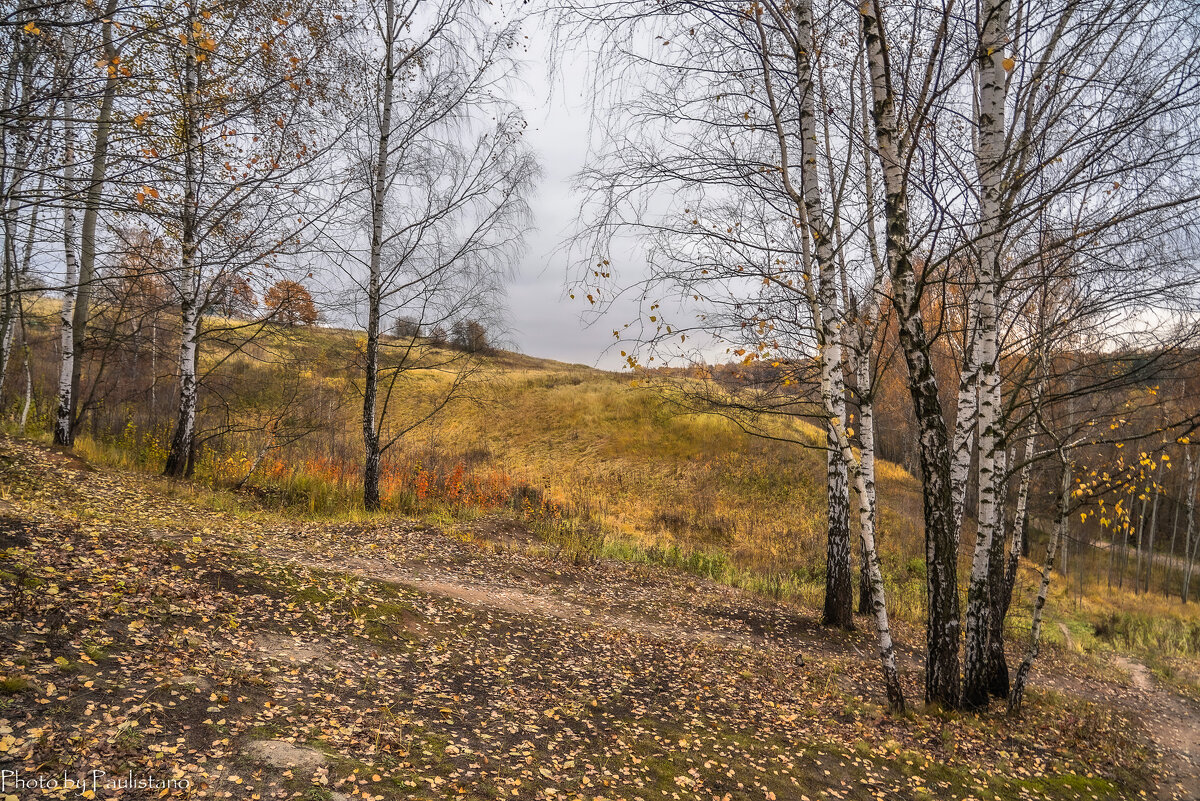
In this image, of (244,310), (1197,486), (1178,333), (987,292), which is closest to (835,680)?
(987,292)

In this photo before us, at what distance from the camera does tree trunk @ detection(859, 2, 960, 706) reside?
5.38 m

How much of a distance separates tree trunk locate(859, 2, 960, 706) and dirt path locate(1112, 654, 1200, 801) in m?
2.20

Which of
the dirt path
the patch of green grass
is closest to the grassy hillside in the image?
the dirt path

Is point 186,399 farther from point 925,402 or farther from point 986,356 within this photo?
point 986,356

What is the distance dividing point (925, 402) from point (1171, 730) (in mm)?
7359

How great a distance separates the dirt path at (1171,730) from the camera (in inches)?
241

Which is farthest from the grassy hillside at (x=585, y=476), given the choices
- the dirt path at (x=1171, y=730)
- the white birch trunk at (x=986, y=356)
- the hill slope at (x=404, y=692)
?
the hill slope at (x=404, y=692)

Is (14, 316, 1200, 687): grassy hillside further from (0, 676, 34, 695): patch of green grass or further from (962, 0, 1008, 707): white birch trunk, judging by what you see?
(0, 676, 34, 695): patch of green grass

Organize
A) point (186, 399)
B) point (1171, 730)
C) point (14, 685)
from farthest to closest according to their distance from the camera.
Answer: point (186, 399) < point (1171, 730) < point (14, 685)

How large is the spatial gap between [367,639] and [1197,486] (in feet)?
135

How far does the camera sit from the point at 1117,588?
1051 inches

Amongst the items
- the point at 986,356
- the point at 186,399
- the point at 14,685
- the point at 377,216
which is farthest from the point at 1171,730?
the point at 186,399

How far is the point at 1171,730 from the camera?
827 cm

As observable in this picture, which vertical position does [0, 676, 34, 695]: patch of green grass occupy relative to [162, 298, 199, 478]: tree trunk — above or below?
below
